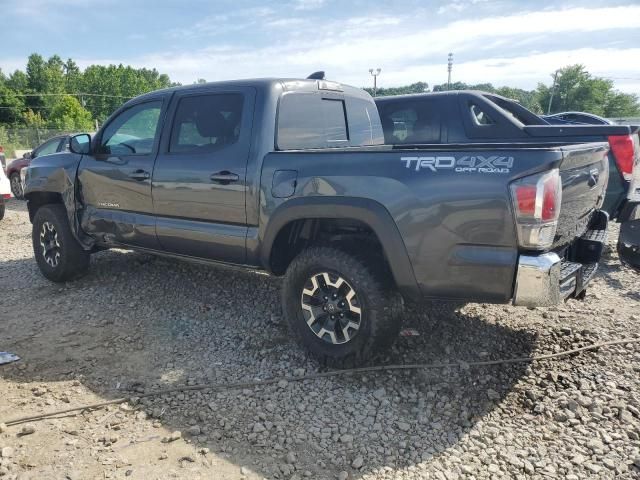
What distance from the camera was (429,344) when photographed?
150 inches

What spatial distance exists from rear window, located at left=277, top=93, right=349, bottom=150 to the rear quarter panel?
0.76m

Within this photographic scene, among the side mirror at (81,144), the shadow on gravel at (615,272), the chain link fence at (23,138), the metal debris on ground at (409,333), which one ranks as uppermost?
the chain link fence at (23,138)

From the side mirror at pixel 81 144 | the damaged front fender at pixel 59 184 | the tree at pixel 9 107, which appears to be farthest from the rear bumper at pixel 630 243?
the tree at pixel 9 107

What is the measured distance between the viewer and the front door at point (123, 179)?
14.4 ft

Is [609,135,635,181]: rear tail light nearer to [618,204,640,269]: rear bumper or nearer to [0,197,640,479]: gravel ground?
[618,204,640,269]: rear bumper

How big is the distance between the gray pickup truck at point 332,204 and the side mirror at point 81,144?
0.05 feet

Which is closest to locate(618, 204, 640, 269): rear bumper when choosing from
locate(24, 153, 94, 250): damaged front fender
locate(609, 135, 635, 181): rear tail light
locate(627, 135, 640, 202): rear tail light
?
locate(627, 135, 640, 202): rear tail light

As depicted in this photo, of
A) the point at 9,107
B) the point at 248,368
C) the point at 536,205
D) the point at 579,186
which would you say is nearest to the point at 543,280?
the point at 536,205

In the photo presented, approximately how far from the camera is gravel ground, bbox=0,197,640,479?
8.45 feet

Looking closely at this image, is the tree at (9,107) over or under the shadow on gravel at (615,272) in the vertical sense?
over

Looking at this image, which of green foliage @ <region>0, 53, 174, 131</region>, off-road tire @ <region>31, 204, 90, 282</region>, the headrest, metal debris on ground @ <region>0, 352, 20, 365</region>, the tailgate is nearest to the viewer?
the tailgate

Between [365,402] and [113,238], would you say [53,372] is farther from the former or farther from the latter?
[365,402]

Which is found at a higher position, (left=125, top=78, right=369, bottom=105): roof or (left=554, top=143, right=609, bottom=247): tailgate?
(left=125, top=78, right=369, bottom=105): roof

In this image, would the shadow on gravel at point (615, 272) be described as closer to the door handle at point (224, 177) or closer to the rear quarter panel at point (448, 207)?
the rear quarter panel at point (448, 207)
